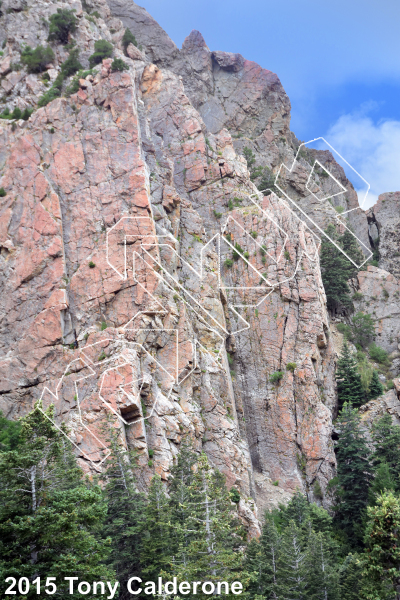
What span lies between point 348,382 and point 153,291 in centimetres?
2250

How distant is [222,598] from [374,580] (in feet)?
26.5

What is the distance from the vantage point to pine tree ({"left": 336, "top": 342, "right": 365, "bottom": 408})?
49.0 meters

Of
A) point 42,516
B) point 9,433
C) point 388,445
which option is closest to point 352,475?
point 388,445

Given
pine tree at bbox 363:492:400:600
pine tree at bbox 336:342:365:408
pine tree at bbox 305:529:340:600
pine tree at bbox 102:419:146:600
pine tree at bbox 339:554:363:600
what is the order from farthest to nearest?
1. pine tree at bbox 336:342:365:408
2. pine tree at bbox 305:529:340:600
3. pine tree at bbox 339:554:363:600
4. pine tree at bbox 102:419:146:600
5. pine tree at bbox 363:492:400:600

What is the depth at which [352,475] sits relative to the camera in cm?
3947

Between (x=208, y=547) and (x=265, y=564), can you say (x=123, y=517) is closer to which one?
(x=208, y=547)

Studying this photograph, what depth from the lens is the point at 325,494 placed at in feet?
137

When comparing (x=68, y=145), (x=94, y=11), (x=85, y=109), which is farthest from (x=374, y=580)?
(x=94, y=11)

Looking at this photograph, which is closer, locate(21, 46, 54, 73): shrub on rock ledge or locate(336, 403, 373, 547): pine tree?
locate(336, 403, 373, 547): pine tree

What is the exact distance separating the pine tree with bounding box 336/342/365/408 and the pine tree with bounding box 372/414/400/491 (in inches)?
248

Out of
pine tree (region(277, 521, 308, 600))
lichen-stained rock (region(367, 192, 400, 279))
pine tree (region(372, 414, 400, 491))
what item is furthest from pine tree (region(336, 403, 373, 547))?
lichen-stained rock (region(367, 192, 400, 279))

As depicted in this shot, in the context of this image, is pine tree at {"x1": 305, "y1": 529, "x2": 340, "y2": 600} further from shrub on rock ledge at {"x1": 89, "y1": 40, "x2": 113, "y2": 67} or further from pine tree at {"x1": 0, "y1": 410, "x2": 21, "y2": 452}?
shrub on rock ledge at {"x1": 89, "y1": 40, "x2": 113, "y2": 67}

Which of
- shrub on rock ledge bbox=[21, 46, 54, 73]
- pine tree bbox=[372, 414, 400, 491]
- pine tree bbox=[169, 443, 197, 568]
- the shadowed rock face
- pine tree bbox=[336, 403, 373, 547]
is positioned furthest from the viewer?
shrub on rock ledge bbox=[21, 46, 54, 73]

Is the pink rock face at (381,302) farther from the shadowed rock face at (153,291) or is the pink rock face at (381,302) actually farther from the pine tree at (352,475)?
the pine tree at (352,475)
